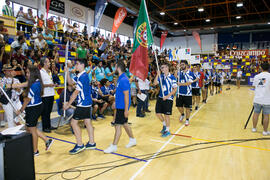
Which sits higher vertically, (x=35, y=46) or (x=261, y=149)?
(x=35, y=46)

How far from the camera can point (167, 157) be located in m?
3.50

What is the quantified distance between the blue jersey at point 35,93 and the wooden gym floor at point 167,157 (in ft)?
3.45

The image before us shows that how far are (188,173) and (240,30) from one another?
3072 cm

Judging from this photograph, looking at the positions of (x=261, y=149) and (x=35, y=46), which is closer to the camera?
(x=261, y=149)

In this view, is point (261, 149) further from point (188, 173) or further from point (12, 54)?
point (12, 54)

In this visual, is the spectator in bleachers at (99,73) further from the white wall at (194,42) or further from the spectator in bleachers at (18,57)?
the white wall at (194,42)

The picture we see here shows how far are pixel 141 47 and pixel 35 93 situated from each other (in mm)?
2480

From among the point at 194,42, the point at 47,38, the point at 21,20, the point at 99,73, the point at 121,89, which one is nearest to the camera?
the point at 121,89

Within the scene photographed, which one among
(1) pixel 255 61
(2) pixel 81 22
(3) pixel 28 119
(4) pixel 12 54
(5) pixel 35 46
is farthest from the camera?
(1) pixel 255 61

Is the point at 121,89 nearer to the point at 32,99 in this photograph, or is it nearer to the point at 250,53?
the point at 32,99

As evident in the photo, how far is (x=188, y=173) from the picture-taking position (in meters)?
2.96

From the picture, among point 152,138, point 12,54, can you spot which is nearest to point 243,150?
point 152,138

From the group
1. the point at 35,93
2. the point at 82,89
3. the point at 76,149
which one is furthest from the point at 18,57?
the point at 76,149

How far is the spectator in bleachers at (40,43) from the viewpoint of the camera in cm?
812
